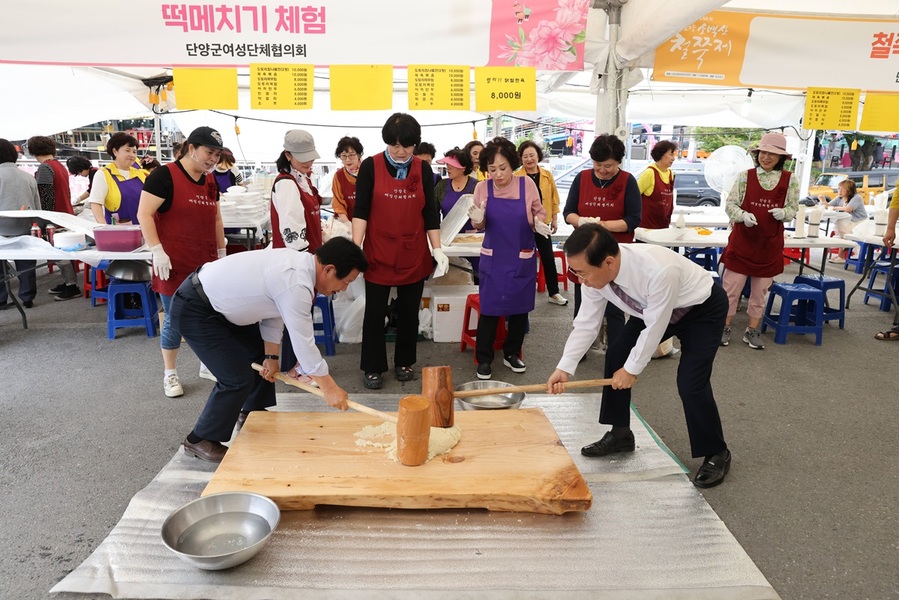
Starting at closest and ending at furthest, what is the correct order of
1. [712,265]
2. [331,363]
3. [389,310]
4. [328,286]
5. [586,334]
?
[328,286]
[586,334]
[331,363]
[389,310]
[712,265]

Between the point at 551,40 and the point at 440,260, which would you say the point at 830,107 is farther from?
the point at 440,260

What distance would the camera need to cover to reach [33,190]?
16.8ft

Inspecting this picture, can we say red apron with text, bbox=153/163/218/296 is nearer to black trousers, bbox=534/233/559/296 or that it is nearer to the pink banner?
the pink banner

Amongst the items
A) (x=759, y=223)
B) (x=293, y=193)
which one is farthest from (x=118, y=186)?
(x=759, y=223)

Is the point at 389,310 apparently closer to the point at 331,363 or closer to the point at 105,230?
the point at 331,363

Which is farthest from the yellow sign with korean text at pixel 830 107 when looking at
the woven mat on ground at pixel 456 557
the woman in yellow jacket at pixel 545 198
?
the woven mat on ground at pixel 456 557

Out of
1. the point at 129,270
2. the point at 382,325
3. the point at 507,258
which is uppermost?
the point at 507,258

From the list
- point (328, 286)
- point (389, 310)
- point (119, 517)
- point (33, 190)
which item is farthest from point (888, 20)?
point (33, 190)

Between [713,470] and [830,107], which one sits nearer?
[713,470]

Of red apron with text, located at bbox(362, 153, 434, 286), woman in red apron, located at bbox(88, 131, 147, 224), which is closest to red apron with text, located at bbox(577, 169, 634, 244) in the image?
red apron with text, located at bbox(362, 153, 434, 286)

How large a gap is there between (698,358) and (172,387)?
2.79m

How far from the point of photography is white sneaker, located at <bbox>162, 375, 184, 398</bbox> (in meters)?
3.35

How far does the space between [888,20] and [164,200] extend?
4.84m

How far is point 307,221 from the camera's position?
11.4 ft
